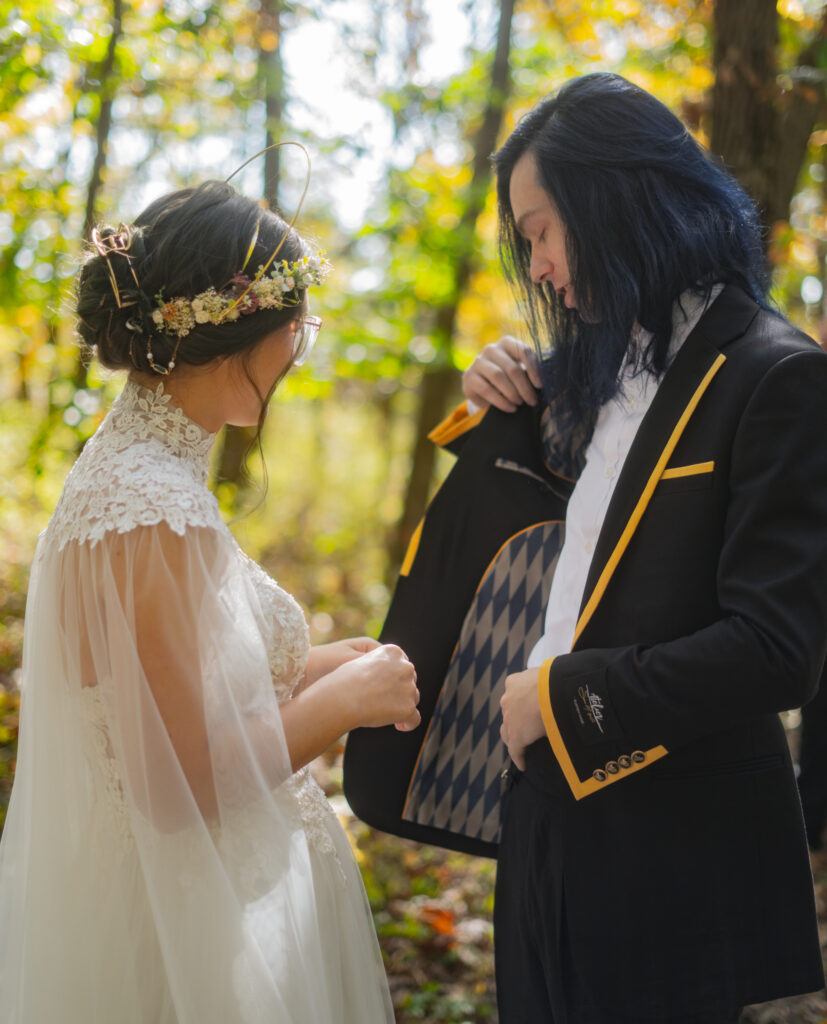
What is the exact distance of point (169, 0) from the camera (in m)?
4.08

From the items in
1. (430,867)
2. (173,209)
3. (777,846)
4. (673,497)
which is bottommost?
(430,867)

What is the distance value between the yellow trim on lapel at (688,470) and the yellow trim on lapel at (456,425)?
78 cm

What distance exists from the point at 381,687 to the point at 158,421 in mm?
721

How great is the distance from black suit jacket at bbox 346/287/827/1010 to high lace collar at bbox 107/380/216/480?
0.86m

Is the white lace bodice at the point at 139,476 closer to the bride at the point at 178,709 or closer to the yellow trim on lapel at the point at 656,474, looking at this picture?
the bride at the point at 178,709

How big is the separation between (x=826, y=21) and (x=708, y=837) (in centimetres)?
411

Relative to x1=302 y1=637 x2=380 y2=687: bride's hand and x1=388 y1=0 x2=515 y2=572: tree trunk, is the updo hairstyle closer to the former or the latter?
x1=302 y1=637 x2=380 y2=687: bride's hand

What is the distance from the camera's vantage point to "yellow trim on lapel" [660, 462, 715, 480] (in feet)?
4.72

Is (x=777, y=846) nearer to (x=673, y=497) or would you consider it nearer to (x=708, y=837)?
(x=708, y=837)

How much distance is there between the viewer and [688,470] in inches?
57.6

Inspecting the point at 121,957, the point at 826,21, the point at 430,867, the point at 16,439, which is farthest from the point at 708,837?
the point at 16,439

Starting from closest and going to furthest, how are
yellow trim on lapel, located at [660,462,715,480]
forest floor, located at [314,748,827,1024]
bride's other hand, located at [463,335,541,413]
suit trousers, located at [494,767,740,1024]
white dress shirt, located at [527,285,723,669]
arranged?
yellow trim on lapel, located at [660,462,715,480]
suit trousers, located at [494,767,740,1024]
white dress shirt, located at [527,285,723,669]
bride's other hand, located at [463,335,541,413]
forest floor, located at [314,748,827,1024]

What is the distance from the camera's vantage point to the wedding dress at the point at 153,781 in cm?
144

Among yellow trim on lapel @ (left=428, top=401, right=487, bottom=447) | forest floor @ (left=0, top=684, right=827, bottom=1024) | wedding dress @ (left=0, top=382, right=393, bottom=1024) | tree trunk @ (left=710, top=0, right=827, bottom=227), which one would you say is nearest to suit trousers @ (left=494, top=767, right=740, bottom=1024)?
wedding dress @ (left=0, top=382, right=393, bottom=1024)
